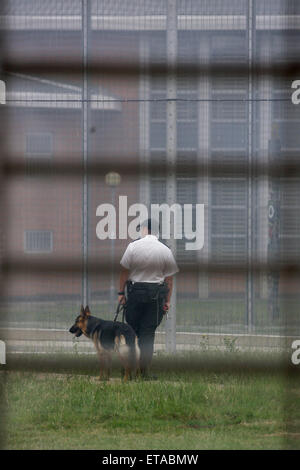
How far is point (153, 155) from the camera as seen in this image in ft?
12.0

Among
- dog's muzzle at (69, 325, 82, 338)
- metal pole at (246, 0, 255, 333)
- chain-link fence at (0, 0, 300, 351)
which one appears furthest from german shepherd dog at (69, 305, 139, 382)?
metal pole at (246, 0, 255, 333)

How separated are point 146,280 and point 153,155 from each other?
3.77 feet

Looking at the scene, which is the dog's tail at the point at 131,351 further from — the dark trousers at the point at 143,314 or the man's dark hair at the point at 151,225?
the man's dark hair at the point at 151,225

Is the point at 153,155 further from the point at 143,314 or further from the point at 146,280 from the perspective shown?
the point at 143,314

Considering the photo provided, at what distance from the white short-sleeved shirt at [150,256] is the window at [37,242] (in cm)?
26

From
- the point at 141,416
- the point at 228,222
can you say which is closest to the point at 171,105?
the point at 228,222

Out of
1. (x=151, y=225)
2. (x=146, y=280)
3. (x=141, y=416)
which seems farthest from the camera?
(x=141, y=416)

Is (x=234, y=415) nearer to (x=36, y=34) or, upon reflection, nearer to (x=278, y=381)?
(x=278, y=381)

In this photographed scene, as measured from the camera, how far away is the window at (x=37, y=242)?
299 centimetres

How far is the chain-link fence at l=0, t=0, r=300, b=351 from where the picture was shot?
9.41ft

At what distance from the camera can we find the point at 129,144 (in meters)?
3.67

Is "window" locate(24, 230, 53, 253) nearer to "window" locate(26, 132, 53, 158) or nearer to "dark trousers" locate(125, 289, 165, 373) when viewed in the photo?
"window" locate(26, 132, 53, 158)

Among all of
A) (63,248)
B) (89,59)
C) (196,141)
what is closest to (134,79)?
(89,59)

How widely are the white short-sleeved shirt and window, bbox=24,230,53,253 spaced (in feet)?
0.86
